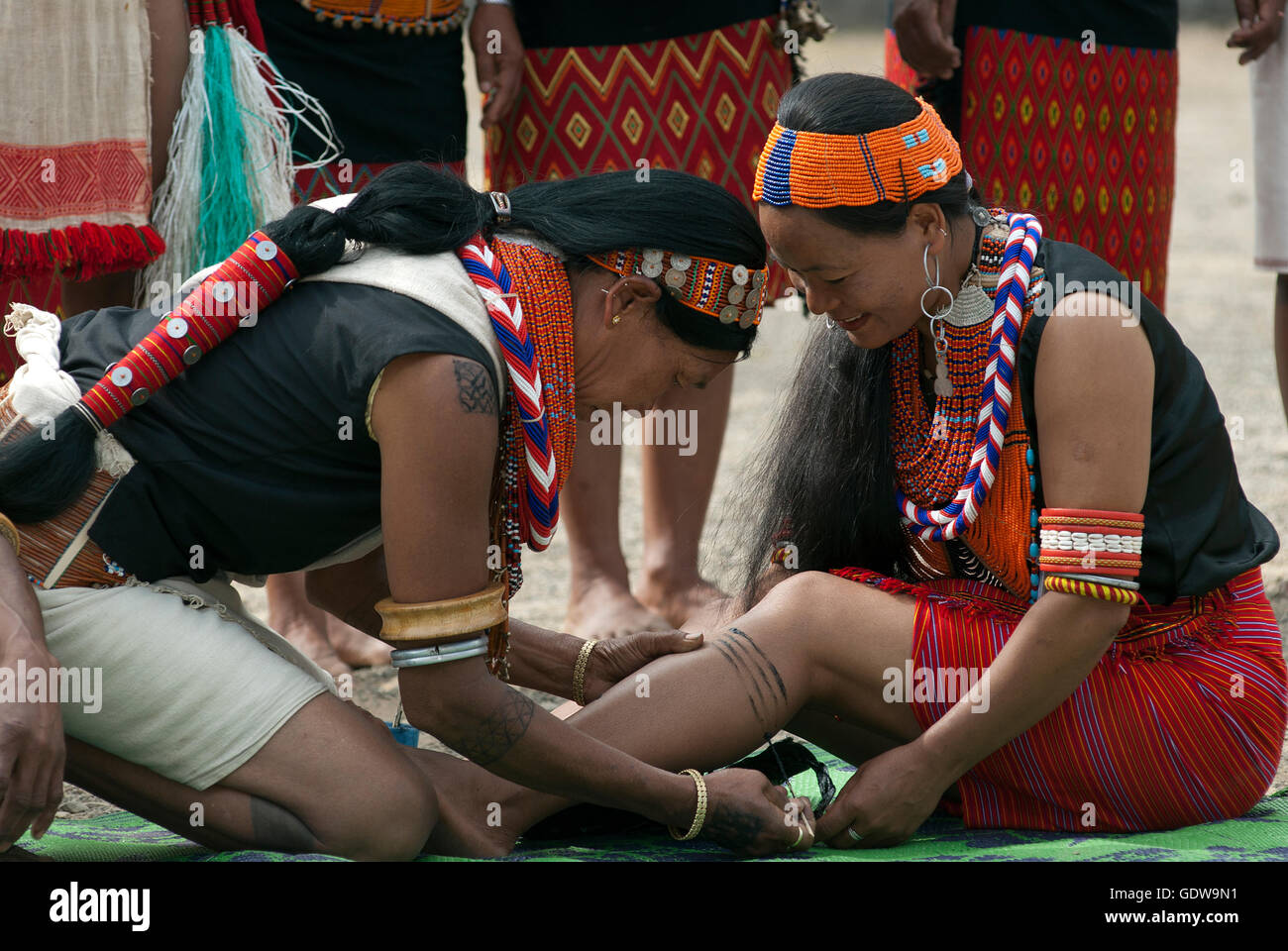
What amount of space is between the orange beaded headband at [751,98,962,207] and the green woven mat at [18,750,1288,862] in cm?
104

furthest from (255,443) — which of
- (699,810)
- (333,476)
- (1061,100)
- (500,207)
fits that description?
(1061,100)

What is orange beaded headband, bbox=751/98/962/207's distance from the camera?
234 centimetres

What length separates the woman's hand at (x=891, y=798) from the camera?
2447mm

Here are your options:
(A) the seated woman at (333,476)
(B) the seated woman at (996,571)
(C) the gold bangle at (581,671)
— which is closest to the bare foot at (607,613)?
(C) the gold bangle at (581,671)

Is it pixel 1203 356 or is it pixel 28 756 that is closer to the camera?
pixel 28 756

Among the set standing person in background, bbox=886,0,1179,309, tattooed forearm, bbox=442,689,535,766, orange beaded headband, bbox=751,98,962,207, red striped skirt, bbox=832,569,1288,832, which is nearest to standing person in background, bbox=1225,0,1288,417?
standing person in background, bbox=886,0,1179,309

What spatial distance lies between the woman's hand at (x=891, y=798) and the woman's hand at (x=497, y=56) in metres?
2.08

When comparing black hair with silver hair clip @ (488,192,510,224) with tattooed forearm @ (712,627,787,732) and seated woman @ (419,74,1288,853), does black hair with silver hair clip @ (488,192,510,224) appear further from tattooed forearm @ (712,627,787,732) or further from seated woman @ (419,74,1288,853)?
tattooed forearm @ (712,627,787,732)

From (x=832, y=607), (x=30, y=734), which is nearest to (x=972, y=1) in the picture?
(x=832, y=607)

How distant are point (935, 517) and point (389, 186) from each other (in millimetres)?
1073

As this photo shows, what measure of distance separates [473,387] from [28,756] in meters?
0.81

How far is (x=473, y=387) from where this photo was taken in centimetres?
214

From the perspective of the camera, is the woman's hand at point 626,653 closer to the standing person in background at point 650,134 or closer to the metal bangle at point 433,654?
the metal bangle at point 433,654

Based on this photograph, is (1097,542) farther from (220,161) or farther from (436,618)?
(220,161)
